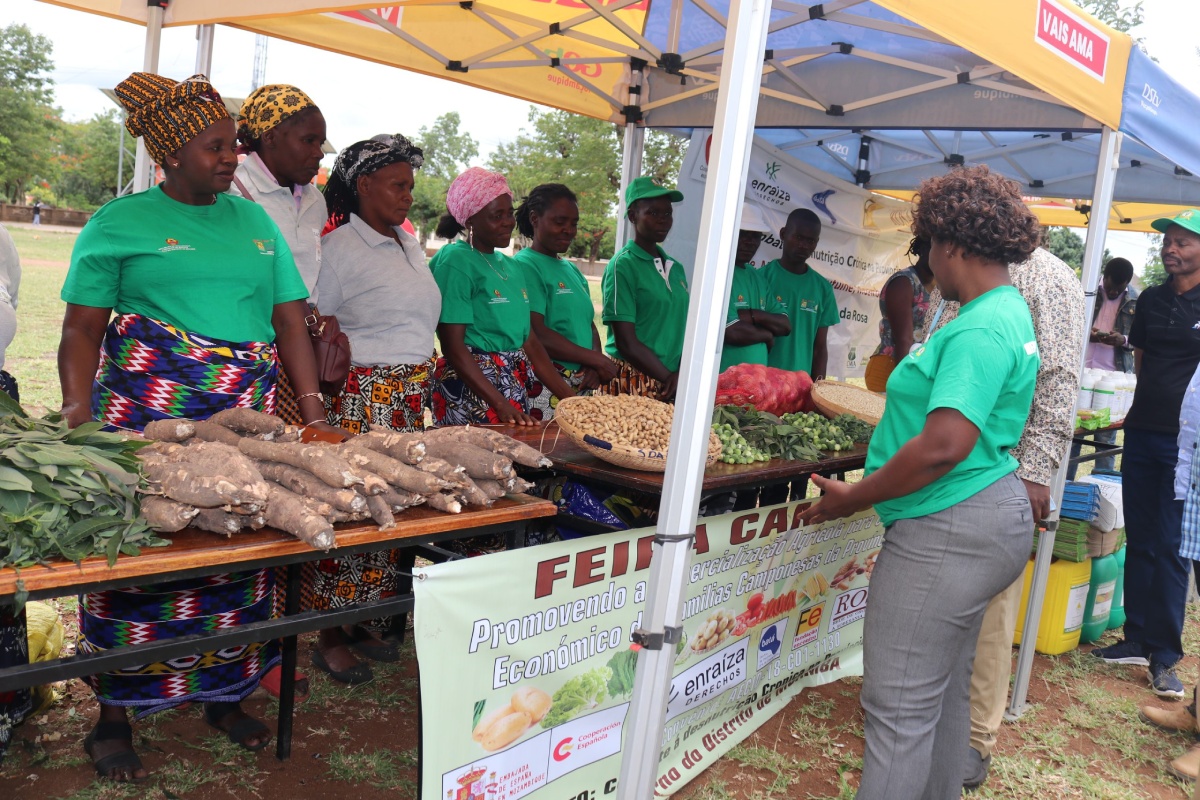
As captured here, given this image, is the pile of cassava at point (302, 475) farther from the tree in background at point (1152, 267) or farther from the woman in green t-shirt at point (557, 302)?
the tree in background at point (1152, 267)

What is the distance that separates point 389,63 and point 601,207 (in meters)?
31.0

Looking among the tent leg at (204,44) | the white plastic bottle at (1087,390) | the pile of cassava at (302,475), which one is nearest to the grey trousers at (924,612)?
the pile of cassava at (302,475)

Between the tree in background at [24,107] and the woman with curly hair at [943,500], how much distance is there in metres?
55.1

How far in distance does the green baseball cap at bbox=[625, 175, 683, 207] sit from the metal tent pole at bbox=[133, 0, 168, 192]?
2387 millimetres

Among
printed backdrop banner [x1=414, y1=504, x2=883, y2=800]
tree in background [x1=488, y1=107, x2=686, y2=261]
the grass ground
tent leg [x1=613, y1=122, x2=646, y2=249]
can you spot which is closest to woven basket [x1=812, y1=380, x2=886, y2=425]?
printed backdrop banner [x1=414, y1=504, x2=883, y2=800]

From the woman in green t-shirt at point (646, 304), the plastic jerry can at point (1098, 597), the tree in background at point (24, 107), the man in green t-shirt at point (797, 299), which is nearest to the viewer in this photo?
the woman in green t-shirt at point (646, 304)

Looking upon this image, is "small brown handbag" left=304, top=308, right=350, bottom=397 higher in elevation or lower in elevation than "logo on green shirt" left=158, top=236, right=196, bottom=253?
→ lower

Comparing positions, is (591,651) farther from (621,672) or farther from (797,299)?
(797,299)

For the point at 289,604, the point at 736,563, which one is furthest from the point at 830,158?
the point at 289,604

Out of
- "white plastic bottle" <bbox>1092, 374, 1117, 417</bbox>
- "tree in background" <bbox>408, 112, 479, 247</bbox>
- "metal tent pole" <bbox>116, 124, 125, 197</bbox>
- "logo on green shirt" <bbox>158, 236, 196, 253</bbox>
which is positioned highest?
"tree in background" <bbox>408, 112, 479, 247</bbox>

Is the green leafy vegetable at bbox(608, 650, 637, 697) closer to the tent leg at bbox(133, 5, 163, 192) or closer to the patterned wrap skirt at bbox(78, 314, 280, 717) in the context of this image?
the patterned wrap skirt at bbox(78, 314, 280, 717)

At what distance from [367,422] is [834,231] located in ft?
15.9

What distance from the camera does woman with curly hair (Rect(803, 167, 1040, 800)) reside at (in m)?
2.45

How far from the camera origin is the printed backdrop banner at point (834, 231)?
637 centimetres
